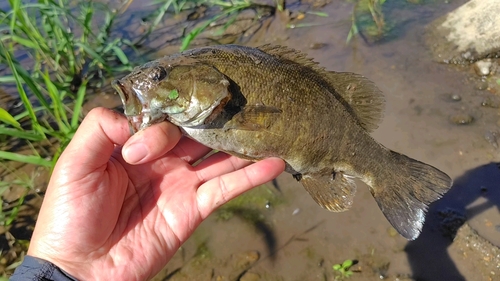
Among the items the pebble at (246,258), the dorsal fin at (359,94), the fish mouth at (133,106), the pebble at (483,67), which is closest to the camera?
the fish mouth at (133,106)

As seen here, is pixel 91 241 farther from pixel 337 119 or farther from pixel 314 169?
pixel 337 119

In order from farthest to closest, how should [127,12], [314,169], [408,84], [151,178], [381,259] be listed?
[127,12] < [408,84] < [381,259] < [151,178] < [314,169]

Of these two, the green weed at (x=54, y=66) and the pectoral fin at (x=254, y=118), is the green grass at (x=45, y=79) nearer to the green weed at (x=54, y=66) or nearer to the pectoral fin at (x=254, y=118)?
the green weed at (x=54, y=66)

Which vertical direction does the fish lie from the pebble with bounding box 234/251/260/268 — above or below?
above

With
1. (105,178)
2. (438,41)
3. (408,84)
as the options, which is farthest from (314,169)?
(438,41)

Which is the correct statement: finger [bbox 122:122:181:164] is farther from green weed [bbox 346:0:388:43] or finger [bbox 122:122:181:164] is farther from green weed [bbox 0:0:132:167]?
green weed [bbox 346:0:388:43]

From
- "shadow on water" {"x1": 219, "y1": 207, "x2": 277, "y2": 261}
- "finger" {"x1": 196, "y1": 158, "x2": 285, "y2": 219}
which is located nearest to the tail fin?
"finger" {"x1": 196, "y1": 158, "x2": 285, "y2": 219}

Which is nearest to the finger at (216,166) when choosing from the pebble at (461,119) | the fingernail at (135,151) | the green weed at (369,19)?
the fingernail at (135,151)
